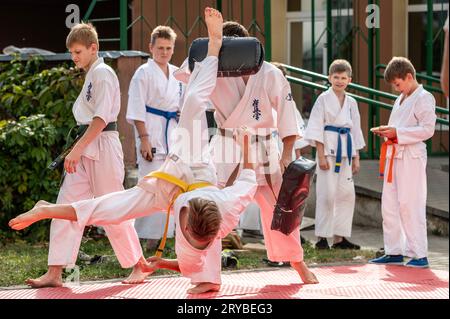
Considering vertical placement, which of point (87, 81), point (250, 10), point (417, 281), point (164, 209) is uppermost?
point (250, 10)

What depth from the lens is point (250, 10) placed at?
12.6 m

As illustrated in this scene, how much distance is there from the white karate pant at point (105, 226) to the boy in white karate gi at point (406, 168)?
2356mm

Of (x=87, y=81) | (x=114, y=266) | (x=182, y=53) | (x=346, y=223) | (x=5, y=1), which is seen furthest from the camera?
(x=5, y=1)

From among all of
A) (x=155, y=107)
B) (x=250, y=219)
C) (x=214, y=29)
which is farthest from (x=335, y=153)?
(x=214, y=29)

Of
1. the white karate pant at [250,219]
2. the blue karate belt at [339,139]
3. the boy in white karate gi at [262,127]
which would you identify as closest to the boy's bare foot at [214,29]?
the boy in white karate gi at [262,127]

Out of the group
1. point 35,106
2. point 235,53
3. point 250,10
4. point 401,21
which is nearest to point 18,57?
point 35,106

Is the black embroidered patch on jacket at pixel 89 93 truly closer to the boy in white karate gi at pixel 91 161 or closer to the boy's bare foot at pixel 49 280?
the boy in white karate gi at pixel 91 161

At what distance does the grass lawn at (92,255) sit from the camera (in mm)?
7613

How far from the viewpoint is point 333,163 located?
380 inches

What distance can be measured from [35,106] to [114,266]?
2925 mm

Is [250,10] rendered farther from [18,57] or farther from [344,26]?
[18,57]

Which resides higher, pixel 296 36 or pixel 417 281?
pixel 296 36

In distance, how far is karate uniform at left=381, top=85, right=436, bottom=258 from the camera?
8422mm

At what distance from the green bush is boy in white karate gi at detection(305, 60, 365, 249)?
8.20ft
